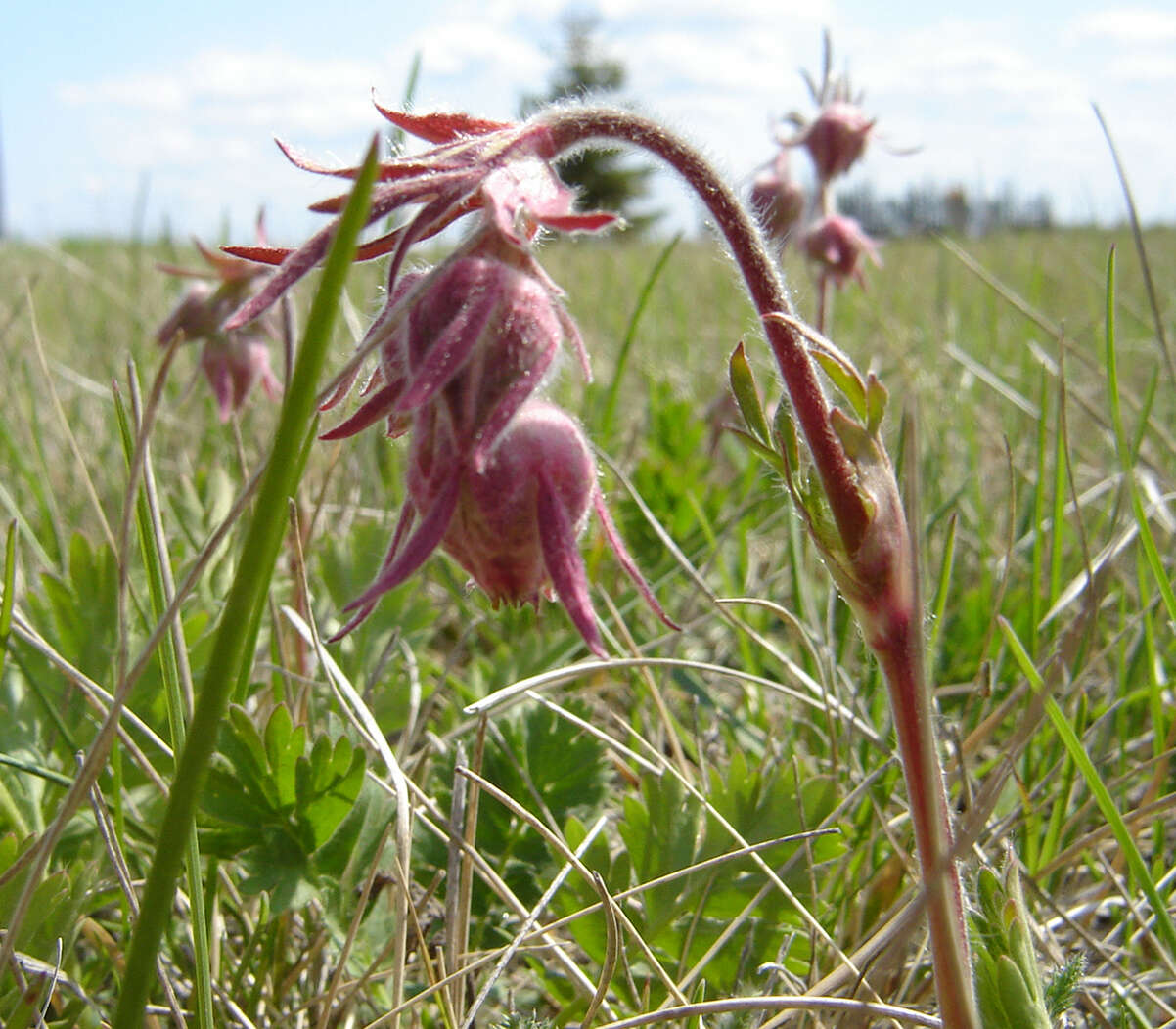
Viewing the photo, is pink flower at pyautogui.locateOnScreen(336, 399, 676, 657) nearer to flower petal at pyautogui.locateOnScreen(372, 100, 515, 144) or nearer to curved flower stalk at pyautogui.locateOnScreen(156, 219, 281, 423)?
flower petal at pyautogui.locateOnScreen(372, 100, 515, 144)

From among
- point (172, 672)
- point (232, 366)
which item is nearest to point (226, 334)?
point (232, 366)

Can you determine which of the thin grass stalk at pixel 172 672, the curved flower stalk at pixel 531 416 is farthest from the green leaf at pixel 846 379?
the thin grass stalk at pixel 172 672

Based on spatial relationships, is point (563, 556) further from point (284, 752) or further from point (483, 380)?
point (284, 752)

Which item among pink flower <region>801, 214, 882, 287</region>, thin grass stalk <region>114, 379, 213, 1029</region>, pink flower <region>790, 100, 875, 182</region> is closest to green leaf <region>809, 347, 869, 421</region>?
thin grass stalk <region>114, 379, 213, 1029</region>

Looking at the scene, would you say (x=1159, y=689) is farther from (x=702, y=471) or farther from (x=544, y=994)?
(x=702, y=471)

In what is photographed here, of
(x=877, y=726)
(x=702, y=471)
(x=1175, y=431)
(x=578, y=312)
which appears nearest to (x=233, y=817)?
(x=877, y=726)

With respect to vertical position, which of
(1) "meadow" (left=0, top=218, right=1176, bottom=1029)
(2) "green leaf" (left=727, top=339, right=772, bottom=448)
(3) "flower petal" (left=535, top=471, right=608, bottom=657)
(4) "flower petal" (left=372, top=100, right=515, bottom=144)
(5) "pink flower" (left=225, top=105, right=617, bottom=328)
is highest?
(4) "flower petal" (left=372, top=100, right=515, bottom=144)

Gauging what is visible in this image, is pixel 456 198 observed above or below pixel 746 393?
above

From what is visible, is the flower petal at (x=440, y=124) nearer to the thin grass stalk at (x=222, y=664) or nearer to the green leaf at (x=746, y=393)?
the green leaf at (x=746, y=393)
